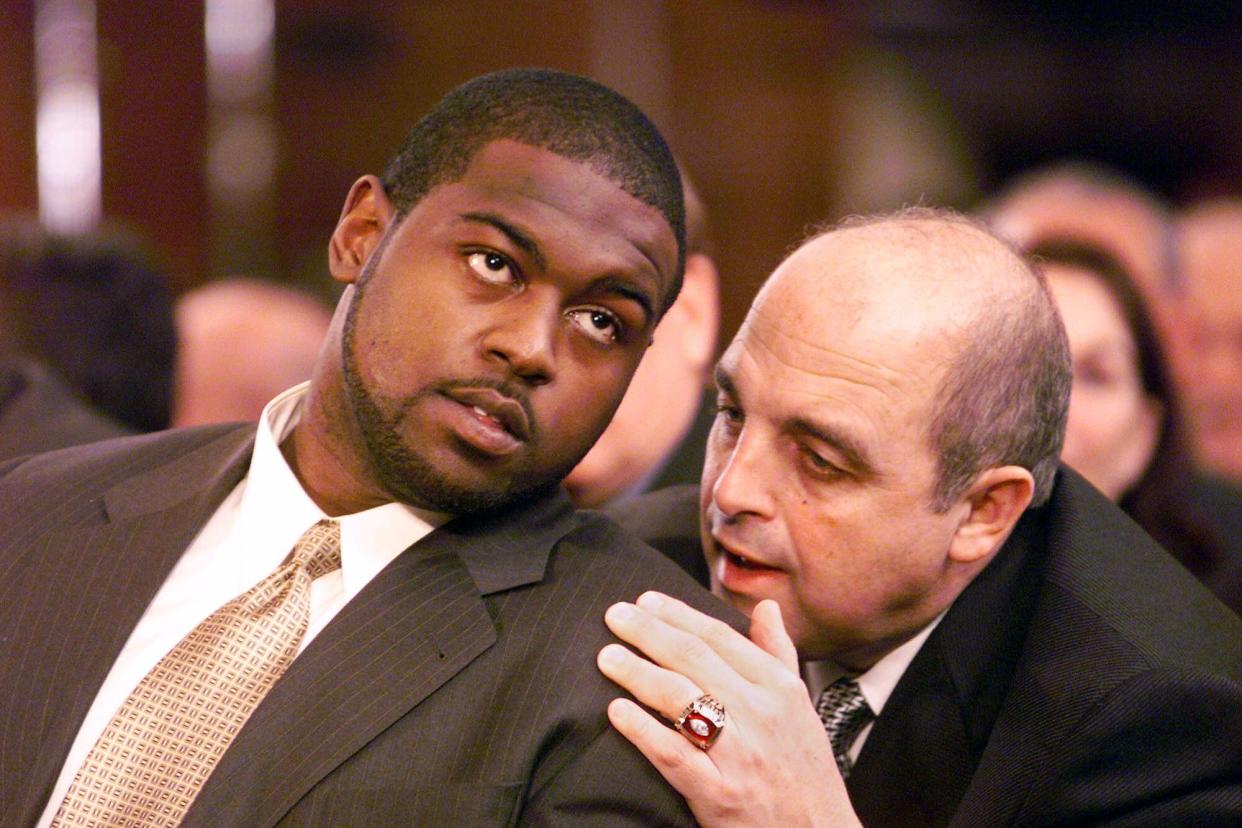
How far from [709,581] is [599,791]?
2.69 ft

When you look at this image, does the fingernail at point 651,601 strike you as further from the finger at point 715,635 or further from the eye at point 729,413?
the eye at point 729,413

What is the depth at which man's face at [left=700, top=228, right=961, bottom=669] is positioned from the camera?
2.07m

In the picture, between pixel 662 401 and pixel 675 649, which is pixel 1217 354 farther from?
pixel 675 649

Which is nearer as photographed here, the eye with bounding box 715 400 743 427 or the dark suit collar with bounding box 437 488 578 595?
the dark suit collar with bounding box 437 488 578 595

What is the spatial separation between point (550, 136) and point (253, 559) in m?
Result: 0.63

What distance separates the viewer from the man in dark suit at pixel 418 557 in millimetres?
1624

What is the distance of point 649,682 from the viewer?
168cm

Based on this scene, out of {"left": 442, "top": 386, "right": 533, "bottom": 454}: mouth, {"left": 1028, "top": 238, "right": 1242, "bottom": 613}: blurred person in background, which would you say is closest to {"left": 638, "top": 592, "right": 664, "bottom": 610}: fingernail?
{"left": 442, "top": 386, "right": 533, "bottom": 454}: mouth

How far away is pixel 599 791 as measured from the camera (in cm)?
160

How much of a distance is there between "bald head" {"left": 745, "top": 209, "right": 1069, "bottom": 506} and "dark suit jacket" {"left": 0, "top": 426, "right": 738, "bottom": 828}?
0.45 m

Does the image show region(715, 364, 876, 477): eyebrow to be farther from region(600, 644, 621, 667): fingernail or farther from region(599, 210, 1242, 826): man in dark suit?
region(600, 644, 621, 667): fingernail

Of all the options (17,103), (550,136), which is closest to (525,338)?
(550,136)

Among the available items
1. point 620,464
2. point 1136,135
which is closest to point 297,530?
point 620,464

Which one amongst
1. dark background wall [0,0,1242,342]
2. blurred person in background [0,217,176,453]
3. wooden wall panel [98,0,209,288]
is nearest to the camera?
blurred person in background [0,217,176,453]
